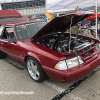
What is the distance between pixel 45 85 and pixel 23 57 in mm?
943

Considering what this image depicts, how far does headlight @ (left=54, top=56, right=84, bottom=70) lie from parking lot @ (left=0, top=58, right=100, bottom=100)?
610mm

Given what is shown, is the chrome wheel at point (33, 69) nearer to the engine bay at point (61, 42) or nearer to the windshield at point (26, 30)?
the engine bay at point (61, 42)

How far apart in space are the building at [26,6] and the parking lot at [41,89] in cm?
5778

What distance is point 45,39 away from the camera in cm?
319

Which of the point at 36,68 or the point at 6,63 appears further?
the point at 6,63

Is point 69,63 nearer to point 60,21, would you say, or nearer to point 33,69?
point 33,69

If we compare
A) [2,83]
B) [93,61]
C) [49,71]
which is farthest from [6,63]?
[93,61]

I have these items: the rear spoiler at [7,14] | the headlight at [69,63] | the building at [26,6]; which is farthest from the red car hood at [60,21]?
the building at [26,6]

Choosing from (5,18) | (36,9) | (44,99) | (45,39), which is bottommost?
(44,99)

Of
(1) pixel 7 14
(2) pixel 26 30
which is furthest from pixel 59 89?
(1) pixel 7 14

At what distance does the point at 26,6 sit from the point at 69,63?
6156cm

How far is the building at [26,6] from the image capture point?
5653 cm

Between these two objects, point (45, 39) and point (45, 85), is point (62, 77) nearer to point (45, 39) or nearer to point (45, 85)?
point (45, 85)

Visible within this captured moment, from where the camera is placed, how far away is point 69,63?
2225 millimetres
